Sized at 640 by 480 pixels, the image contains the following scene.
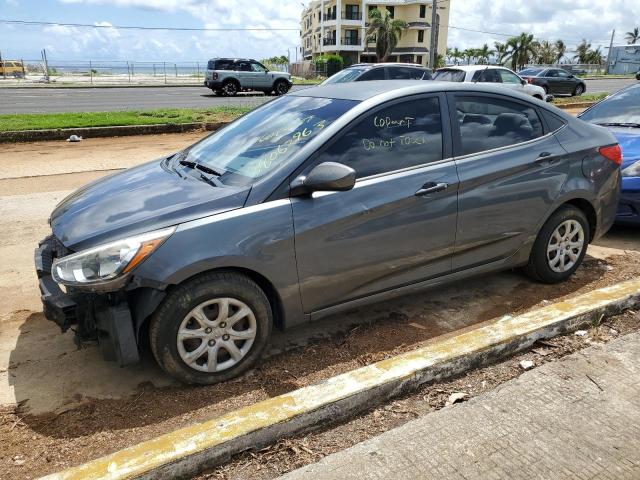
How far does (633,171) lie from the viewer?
18.2ft

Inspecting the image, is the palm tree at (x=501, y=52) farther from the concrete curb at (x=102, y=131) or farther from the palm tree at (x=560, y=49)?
the concrete curb at (x=102, y=131)

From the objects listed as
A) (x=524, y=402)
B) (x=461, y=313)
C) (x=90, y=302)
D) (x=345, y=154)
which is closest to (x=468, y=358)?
(x=524, y=402)

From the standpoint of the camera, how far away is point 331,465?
2.51 m

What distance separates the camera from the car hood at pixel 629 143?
5.66 meters

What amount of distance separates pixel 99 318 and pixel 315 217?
1294 mm

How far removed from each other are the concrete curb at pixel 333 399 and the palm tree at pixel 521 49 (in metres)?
73.7

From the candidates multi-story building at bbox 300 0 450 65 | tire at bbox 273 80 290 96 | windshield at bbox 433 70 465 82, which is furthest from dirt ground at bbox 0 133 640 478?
multi-story building at bbox 300 0 450 65

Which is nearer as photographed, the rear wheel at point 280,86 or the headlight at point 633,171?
the headlight at point 633,171

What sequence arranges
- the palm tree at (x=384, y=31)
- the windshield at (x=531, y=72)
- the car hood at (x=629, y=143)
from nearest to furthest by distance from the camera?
the car hood at (x=629, y=143)
the windshield at (x=531, y=72)
the palm tree at (x=384, y=31)

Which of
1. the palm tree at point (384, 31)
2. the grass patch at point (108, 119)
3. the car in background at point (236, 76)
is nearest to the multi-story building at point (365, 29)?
the palm tree at point (384, 31)

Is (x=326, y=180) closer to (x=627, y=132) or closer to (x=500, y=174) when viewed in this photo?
(x=500, y=174)

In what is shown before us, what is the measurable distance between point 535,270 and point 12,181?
7333 mm

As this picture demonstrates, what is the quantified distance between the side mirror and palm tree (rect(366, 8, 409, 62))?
214 feet

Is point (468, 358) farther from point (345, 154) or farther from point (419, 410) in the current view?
point (345, 154)
